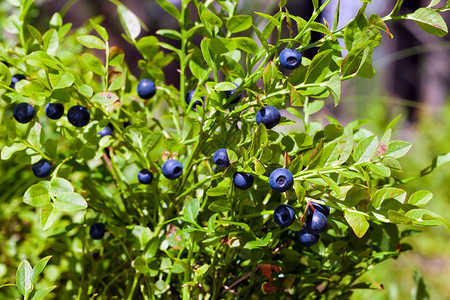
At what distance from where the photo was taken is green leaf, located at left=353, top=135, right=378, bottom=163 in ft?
1.42

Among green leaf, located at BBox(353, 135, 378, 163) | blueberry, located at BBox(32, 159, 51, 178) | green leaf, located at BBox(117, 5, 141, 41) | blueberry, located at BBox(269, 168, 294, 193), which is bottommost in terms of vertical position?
blueberry, located at BBox(32, 159, 51, 178)

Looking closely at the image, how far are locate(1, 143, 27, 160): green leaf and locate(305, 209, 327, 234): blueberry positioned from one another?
32cm

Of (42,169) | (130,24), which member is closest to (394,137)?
(130,24)

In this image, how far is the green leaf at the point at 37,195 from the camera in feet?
1.45

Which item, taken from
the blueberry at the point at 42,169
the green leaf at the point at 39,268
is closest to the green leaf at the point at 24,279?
the green leaf at the point at 39,268

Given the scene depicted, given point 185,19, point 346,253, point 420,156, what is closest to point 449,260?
point 420,156

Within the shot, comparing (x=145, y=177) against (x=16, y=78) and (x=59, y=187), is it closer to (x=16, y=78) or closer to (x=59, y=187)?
(x=59, y=187)

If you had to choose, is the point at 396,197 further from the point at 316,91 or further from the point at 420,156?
the point at 420,156

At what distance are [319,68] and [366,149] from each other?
93 mm

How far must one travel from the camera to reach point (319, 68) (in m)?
0.41

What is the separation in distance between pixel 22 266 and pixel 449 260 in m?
3.03

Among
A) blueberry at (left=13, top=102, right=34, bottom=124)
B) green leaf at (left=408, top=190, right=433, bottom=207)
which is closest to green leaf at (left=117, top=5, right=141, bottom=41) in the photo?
blueberry at (left=13, top=102, right=34, bottom=124)

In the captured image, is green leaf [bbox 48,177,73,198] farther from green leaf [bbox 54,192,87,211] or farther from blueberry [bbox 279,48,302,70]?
blueberry [bbox 279,48,302,70]

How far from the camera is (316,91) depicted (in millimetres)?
418
